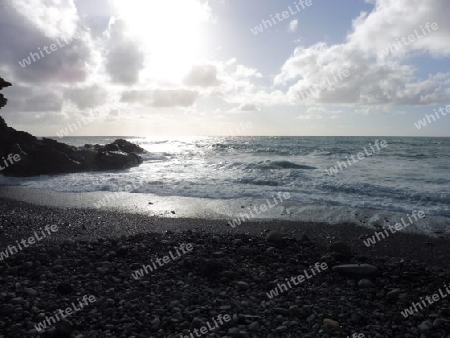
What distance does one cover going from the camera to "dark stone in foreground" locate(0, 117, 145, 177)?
23.5 metres

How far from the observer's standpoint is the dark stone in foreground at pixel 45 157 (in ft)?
77.0

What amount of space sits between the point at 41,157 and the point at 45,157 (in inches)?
10.7

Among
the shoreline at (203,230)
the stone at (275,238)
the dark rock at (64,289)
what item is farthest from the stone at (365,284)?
the dark rock at (64,289)

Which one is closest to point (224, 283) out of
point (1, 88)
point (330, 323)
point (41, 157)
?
point (330, 323)

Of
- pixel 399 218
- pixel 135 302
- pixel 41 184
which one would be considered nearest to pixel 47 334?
pixel 135 302

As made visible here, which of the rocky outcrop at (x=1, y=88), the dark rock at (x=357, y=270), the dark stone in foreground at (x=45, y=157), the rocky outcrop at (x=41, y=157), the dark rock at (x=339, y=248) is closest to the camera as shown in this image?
the dark rock at (x=357, y=270)

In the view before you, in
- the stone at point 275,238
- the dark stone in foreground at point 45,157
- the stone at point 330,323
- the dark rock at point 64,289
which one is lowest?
the stone at point 330,323

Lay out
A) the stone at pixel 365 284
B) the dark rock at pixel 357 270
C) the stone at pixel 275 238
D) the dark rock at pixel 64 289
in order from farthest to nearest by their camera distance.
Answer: the stone at pixel 275 238
the dark rock at pixel 357 270
the stone at pixel 365 284
the dark rock at pixel 64 289

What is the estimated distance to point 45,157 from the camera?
987 inches

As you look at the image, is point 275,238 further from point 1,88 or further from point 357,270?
point 1,88

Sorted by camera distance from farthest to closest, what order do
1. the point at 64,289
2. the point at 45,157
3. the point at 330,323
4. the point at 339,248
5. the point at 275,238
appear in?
the point at 45,157 < the point at 275,238 < the point at 339,248 < the point at 64,289 < the point at 330,323

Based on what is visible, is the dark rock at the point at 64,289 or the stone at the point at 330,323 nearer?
the stone at the point at 330,323

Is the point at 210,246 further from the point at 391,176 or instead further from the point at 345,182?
the point at 391,176

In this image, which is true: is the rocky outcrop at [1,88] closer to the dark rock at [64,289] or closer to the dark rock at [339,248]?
the dark rock at [64,289]
